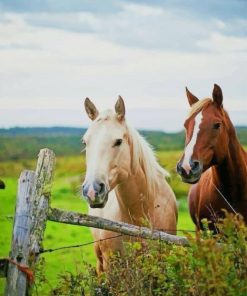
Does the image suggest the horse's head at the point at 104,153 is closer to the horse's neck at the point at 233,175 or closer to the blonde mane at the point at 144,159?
the blonde mane at the point at 144,159

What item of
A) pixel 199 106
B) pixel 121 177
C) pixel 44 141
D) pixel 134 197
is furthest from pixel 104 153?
pixel 44 141

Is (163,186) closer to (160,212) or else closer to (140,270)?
(160,212)

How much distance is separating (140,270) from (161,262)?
0.65 feet

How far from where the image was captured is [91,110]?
6941 millimetres

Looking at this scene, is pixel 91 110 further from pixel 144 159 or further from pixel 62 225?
pixel 62 225

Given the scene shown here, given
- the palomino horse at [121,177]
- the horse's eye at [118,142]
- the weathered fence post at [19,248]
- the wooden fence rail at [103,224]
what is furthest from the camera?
the horse's eye at [118,142]

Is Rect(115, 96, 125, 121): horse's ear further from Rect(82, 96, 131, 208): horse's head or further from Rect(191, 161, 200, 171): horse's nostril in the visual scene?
Rect(191, 161, 200, 171): horse's nostril

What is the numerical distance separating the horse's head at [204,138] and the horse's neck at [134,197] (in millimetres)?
590

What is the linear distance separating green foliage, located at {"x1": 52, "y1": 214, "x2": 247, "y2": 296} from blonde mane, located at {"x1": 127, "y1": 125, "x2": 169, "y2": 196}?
53.8 inches

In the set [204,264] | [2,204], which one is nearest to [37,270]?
[204,264]

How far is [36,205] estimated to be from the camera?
5453 mm

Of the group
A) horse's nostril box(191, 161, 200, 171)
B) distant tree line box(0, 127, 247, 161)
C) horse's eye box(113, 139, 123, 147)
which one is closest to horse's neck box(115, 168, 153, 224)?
horse's eye box(113, 139, 123, 147)

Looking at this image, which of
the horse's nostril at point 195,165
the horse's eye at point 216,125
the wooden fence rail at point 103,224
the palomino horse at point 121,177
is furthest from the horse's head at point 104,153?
the horse's eye at point 216,125

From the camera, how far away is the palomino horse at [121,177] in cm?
629
